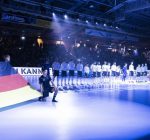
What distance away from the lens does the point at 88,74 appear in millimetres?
18688

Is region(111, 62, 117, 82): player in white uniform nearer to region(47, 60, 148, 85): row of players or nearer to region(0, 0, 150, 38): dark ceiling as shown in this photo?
region(47, 60, 148, 85): row of players

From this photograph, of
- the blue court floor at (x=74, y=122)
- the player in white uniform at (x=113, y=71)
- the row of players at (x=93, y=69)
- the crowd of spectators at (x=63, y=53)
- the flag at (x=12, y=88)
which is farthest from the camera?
the player in white uniform at (x=113, y=71)

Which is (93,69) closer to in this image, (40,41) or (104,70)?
(104,70)

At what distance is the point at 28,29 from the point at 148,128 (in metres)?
13.7

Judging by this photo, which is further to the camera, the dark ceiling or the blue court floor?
the dark ceiling

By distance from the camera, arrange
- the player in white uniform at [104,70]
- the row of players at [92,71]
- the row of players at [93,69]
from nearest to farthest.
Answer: the row of players at [93,69] < the row of players at [92,71] < the player in white uniform at [104,70]

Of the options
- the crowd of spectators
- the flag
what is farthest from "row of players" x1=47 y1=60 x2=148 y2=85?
the flag

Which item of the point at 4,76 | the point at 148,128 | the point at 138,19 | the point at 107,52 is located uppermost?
the point at 138,19

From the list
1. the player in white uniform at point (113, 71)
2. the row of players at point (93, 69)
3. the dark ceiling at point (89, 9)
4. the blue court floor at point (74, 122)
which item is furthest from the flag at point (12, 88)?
the player in white uniform at point (113, 71)

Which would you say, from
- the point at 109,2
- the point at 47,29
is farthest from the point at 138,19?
the point at 47,29

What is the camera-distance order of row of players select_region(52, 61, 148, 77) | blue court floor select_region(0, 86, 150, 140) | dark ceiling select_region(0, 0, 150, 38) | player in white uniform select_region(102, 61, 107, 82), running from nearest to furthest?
blue court floor select_region(0, 86, 150, 140)
row of players select_region(52, 61, 148, 77)
dark ceiling select_region(0, 0, 150, 38)
player in white uniform select_region(102, 61, 107, 82)

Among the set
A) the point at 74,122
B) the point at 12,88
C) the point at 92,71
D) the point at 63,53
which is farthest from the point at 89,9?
the point at 74,122

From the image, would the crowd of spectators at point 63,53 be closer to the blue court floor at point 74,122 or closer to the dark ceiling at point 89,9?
the dark ceiling at point 89,9

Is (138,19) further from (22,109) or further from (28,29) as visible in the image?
(22,109)
